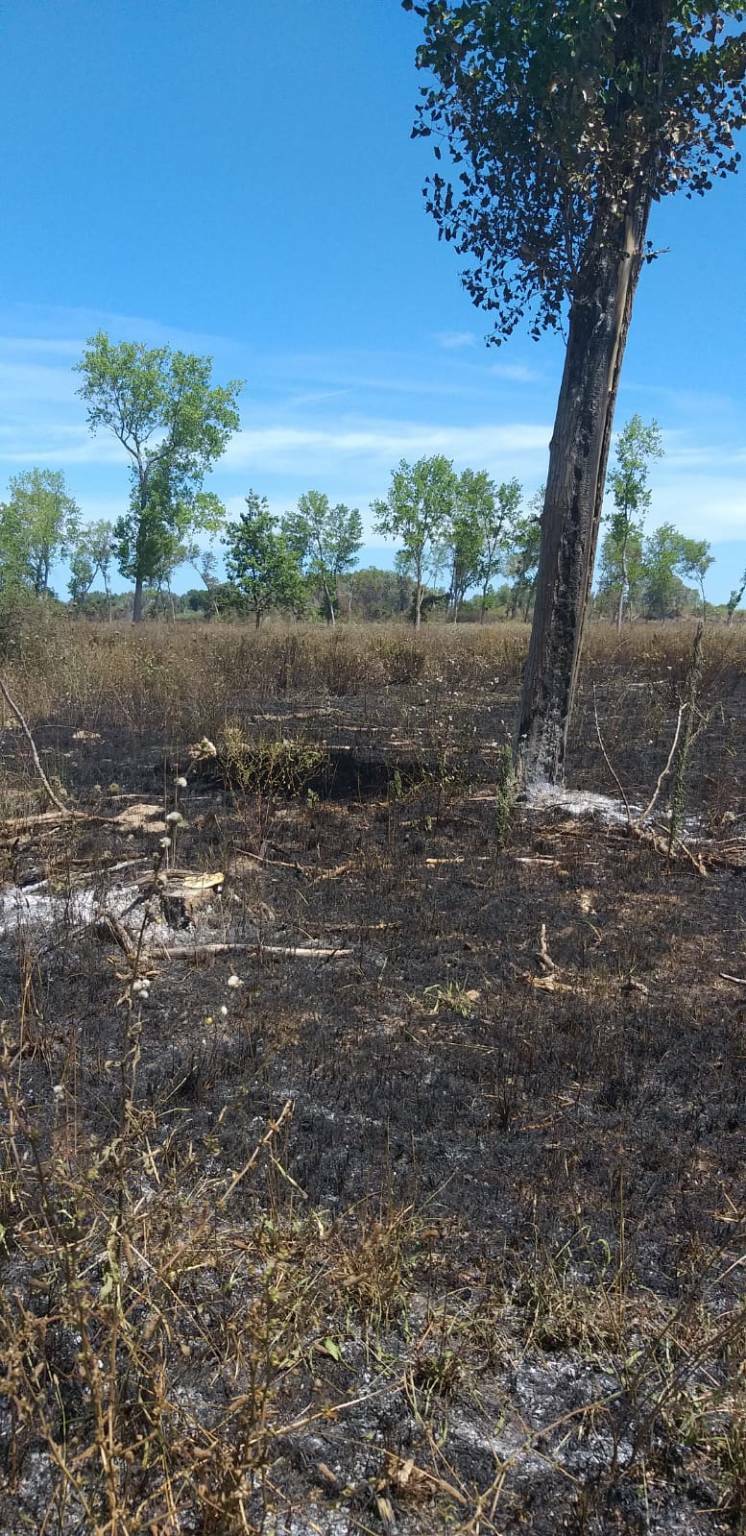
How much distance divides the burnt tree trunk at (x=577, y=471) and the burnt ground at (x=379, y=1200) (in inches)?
67.2

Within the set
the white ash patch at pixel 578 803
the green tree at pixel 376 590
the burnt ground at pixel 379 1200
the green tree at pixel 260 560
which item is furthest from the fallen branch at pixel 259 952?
the green tree at pixel 376 590

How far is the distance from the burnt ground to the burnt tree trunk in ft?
5.60

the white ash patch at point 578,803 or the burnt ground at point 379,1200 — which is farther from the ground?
the white ash patch at point 578,803

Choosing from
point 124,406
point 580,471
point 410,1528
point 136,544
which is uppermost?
point 124,406

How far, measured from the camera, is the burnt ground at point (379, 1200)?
71.5 inches

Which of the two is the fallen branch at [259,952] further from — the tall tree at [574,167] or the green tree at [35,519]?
the green tree at [35,519]

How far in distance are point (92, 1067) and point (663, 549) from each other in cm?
6216

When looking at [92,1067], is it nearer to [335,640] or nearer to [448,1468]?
[448,1468]

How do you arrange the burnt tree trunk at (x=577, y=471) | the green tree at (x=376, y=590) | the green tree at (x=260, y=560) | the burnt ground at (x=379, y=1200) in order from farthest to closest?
1. the green tree at (x=376, y=590)
2. the green tree at (x=260, y=560)
3. the burnt tree trunk at (x=577, y=471)
4. the burnt ground at (x=379, y=1200)

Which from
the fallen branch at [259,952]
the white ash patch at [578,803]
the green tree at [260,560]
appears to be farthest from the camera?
the green tree at [260,560]

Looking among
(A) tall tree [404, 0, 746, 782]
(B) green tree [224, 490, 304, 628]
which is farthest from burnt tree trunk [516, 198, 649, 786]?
(B) green tree [224, 490, 304, 628]

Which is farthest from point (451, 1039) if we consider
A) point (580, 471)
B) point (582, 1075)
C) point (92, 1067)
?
point (580, 471)

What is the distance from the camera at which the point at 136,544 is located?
45219mm

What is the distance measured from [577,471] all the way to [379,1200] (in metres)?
5.64
